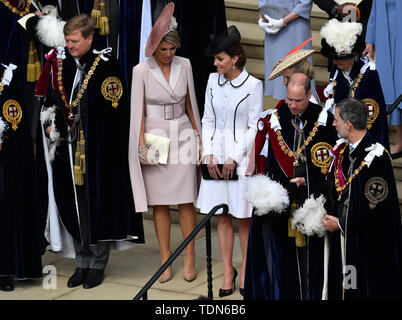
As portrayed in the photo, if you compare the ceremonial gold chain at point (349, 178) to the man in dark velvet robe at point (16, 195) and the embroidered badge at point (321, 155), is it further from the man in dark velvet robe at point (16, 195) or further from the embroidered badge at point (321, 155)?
the man in dark velvet robe at point (16, 195)

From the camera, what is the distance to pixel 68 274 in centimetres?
948

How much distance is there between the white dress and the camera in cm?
866

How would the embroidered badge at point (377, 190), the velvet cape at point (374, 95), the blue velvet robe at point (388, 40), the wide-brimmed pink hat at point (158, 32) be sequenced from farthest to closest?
the blue velvet robe at point (388, 40)
the wide-brimmed pink hat at point (158, 32)
the velvet cape at point (374, 95)
the embroidered badge at point (377, 190)

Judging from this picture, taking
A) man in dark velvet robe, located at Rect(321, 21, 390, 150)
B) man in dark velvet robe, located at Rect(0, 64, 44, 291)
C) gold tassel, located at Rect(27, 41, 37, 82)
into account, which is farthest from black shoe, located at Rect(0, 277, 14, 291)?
man in dark velvet robe, located at Rect(321, 21, 390, 150)

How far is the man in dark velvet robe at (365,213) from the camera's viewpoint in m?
7.07

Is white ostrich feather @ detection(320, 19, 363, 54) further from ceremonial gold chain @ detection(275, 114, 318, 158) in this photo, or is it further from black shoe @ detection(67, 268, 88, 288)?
black shoe @ detection(67, 268, 88, 288)

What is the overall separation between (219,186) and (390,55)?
223 centimetres

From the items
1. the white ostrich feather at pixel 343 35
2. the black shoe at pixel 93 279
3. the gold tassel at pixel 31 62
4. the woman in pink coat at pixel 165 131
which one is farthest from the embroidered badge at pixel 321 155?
the gold tassel at pixel 31 62

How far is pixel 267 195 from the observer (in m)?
7.50

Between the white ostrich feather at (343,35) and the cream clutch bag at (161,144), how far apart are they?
162 centimetres

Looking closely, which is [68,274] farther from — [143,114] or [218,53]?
[218,53]

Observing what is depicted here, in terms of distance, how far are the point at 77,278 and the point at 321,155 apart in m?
2.58

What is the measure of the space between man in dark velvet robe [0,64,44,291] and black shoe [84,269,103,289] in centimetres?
39
